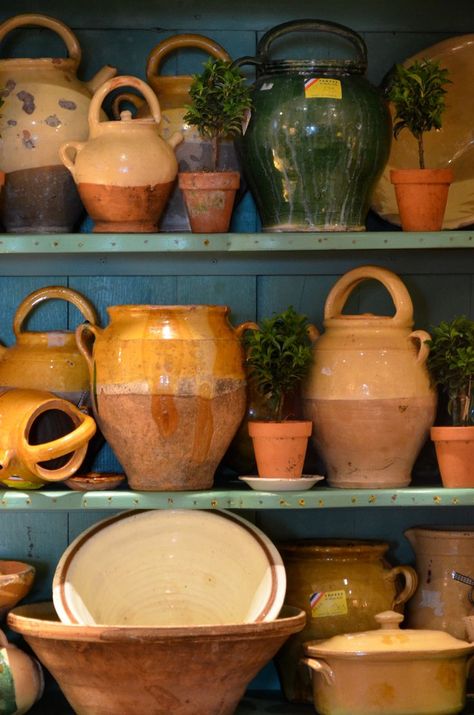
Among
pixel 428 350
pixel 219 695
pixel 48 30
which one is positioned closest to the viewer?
pixel 219 695

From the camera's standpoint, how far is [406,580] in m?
2.39

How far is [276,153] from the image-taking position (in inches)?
88.8

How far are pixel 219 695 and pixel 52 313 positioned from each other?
0.83 metres

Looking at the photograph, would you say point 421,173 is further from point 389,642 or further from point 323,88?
point 389,642

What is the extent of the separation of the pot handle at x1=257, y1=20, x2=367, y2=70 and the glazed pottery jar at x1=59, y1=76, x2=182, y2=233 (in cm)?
24

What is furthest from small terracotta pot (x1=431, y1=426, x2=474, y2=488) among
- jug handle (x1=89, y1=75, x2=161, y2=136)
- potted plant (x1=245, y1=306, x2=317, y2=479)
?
jug handle (x1=89, y1=75, x2=161, y2=136)

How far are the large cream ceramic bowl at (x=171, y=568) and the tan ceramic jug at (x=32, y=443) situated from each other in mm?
170

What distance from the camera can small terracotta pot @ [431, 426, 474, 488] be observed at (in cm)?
223

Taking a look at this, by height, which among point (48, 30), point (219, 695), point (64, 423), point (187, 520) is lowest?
point (219, 695)

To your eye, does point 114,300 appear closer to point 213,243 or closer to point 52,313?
point 52,313

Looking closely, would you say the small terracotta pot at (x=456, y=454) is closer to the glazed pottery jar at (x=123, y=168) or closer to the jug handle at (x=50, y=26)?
the glazed pottery jar at (x=123, y=168)

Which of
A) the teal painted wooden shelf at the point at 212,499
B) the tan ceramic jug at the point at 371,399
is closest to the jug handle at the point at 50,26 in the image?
the tan ceramic jug at the point at 371,399

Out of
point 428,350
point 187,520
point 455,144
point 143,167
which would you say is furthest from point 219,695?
point 455,144

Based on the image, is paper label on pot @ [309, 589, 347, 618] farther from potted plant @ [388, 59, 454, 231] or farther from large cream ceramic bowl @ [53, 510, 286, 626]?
potted plant @ [388, 59, 454, 231]
